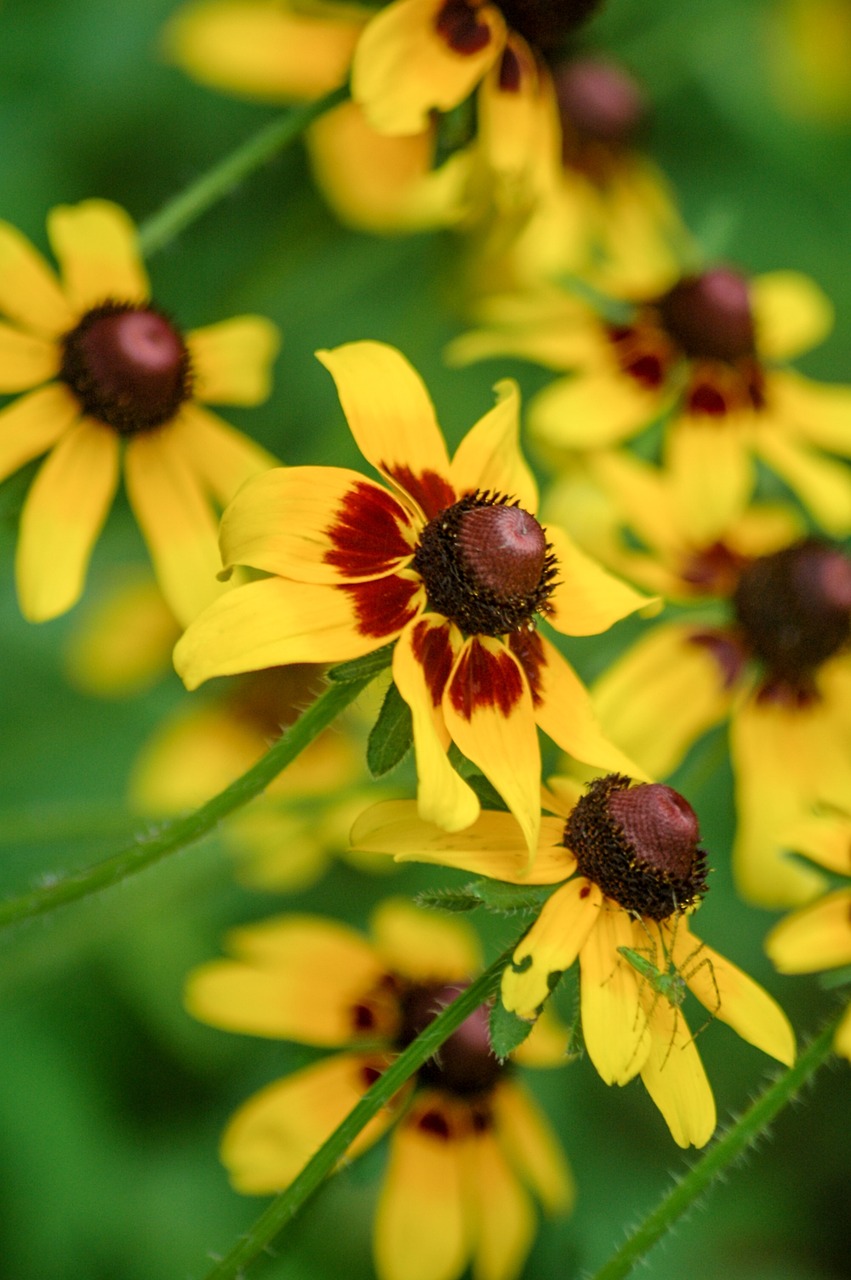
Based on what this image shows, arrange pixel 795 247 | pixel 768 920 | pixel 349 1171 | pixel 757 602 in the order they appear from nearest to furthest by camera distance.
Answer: pixel 349 1171 < pixel 757 602 < pixel 768 920 < pixel 795 247

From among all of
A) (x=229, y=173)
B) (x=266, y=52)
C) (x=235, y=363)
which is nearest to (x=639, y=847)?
(x=235, y=363)

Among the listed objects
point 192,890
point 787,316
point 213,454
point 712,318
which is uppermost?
point 787,316

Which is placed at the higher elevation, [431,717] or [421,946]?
[431,717]

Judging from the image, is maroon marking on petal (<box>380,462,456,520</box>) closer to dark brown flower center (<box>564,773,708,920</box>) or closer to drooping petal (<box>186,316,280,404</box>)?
dark brown flower center (<box>564,773,708,920</box>)

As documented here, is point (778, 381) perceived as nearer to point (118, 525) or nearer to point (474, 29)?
point (474, 29)

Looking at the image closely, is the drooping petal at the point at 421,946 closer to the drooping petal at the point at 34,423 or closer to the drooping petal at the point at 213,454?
the drooping petal at the point at 213,454

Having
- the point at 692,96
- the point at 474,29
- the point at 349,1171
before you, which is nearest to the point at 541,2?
the point at 474,29

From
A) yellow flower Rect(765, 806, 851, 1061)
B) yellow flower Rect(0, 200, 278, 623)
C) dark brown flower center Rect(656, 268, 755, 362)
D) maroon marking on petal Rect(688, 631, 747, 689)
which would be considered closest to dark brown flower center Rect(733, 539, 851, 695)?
maroon marking on petal Rect(688, 631, 747, 689)

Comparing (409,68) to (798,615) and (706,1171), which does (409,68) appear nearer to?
(798,615)
